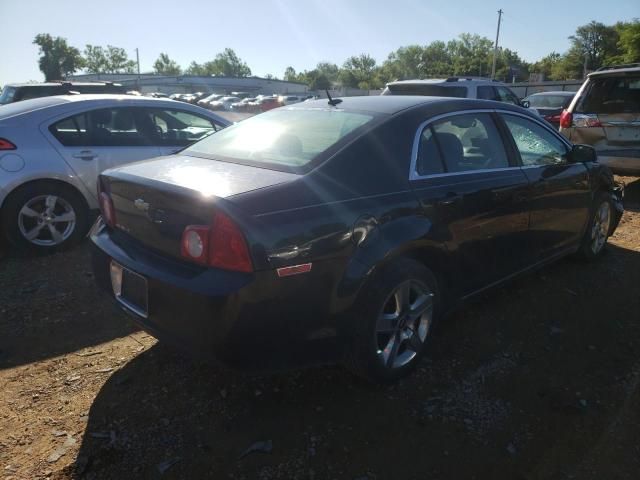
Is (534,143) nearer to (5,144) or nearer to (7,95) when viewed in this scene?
(5,144)

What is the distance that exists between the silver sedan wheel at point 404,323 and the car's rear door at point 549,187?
4.42ft

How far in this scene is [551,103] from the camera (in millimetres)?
15180

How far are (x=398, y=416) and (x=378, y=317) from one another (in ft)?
1.76

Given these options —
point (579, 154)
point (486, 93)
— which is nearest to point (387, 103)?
point (579, 154)

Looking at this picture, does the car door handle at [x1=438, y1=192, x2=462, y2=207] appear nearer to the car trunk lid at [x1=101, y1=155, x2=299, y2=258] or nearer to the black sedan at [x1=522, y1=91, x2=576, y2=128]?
the car trunk lid at [x1=101, y1=155, x2=299, y2=258]

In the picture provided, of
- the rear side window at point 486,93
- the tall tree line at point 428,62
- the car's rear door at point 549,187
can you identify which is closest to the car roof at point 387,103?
the car's rear door at point 549,187

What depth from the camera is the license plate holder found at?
100 inches

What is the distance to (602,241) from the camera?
502 centimetres

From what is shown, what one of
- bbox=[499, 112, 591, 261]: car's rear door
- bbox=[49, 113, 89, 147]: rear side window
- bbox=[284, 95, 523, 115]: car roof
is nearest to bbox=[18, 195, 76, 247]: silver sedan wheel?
bbox=[49, 113, 89, 147]: rear side window

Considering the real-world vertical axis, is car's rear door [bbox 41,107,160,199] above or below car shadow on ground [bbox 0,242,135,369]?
above

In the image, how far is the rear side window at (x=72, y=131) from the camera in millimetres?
4902

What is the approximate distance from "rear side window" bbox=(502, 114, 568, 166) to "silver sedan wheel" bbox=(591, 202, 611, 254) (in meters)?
0.91

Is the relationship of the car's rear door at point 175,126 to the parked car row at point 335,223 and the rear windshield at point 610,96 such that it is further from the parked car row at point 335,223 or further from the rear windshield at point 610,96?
the rear windshield at point 610,96

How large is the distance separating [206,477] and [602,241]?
4481mm
